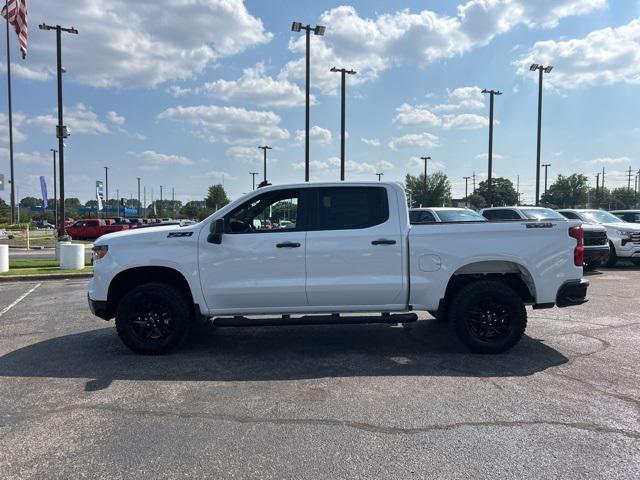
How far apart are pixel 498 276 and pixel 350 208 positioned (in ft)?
6.48

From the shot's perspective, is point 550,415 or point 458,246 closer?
point 550,415

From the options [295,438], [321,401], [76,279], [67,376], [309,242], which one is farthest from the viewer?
[76,279]

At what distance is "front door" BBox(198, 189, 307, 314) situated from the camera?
227 inches

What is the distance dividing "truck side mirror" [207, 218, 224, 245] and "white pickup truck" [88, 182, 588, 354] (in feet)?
0.04

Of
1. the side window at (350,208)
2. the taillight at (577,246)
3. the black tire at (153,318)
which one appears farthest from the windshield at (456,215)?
the black tire at (153,318)

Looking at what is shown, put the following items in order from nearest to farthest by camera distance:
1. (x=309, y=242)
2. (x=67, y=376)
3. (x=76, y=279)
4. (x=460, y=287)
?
(x=67, y=376) < (x=309, y=242) < (x=460, y=287) < (x=76, y=279)

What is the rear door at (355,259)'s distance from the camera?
18.9 feet

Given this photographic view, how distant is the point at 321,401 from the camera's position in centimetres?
454

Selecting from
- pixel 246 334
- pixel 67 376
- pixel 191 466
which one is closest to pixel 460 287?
pixel 246 334

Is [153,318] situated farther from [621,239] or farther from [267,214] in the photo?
[621,239]

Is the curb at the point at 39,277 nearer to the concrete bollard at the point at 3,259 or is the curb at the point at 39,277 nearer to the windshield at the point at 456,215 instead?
the concrete bollard at the point at 3,259

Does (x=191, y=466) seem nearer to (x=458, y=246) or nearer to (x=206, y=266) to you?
(x=206, y=266)

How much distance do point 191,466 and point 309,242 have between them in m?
2.88

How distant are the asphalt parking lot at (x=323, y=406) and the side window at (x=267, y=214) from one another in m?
1.51
